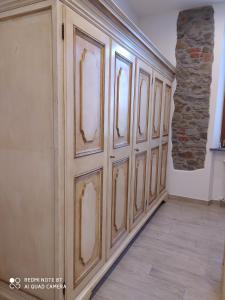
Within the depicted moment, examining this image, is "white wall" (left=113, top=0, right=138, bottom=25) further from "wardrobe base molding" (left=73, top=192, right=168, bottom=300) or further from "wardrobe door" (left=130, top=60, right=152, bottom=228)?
"wardrobe base molding" (left=73, top=192, right=168, bottom=300)

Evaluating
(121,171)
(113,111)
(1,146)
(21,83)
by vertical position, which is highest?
(21,83)

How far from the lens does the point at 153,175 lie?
2787 millimetres

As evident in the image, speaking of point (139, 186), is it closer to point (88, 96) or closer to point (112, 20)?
point (88, 96)

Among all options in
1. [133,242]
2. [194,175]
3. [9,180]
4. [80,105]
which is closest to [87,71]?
[80,105]

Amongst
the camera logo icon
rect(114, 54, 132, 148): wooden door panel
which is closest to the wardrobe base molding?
the camera logo icon

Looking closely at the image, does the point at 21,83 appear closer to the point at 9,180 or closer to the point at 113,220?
the point at 9,180

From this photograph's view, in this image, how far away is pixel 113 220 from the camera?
1827 mm

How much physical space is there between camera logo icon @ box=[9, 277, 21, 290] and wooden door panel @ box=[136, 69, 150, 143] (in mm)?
1470

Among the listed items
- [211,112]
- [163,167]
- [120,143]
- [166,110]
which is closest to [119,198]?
[120,143]

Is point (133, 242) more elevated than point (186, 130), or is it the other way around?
point (186, 130)

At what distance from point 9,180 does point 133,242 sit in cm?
147

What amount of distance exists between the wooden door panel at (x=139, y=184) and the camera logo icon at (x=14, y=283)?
1205mm

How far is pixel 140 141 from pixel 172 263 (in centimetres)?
116

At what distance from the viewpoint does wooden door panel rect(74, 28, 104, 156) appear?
48.6 inches
